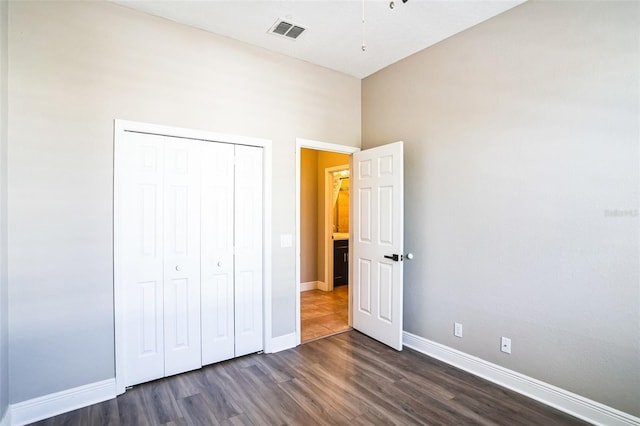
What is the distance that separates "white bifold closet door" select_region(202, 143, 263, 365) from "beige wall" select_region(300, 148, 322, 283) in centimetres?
245

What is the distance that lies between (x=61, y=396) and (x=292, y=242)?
215 centimetres

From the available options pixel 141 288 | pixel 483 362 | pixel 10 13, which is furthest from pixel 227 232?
pixel 483 362

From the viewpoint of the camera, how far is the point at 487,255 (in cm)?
268

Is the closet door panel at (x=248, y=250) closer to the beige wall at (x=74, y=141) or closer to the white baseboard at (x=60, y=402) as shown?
the beige wall at (x=74, y=141)

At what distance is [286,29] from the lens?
2801 mm

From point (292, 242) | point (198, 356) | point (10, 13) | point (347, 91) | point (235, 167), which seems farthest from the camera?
point (347, 91)

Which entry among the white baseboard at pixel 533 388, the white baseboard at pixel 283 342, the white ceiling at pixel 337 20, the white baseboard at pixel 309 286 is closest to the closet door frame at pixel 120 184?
the white ceiling at pixel 337 20

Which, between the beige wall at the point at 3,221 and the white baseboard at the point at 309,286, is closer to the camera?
the beige wall at the point at 3,221

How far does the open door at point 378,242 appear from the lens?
10.3 ft

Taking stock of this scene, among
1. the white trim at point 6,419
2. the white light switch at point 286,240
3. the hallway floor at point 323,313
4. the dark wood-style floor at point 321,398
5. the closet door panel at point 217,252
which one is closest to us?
the white trim at point 6,419

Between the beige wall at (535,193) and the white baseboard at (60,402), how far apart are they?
280 centimetres

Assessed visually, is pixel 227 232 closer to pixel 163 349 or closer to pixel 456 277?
pixel 163 349

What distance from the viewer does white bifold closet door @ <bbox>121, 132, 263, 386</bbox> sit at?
2508 millimetres

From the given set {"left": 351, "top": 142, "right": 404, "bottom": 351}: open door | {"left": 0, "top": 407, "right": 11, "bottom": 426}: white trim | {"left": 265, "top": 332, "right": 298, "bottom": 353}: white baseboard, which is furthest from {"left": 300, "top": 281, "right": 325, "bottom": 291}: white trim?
{"left": 0, "top": 407, "right": 11, "bottom": 426}: white trim
